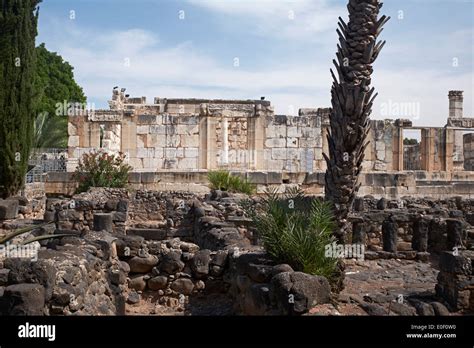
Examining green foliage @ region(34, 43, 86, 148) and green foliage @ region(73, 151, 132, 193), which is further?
green foliage @ region(34, 43, 86, 148)

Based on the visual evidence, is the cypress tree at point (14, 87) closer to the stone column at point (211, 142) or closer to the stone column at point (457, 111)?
the stone column at point (211, 142)

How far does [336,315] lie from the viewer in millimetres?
4789

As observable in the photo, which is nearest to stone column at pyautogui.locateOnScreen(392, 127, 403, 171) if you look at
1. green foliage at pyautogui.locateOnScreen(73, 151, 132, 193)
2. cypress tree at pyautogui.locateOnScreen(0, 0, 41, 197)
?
green foliage at pyautogui.locateOnScreen(73, 151, 132, 193)

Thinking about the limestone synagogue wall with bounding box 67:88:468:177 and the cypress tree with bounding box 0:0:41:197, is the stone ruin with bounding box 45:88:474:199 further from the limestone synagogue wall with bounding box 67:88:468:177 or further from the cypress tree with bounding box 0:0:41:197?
the cypress tree with bounding box 0:0:41:197

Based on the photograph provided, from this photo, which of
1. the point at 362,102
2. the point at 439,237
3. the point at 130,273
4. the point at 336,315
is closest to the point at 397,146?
the point at 439,237

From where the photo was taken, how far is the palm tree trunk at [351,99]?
9.00m

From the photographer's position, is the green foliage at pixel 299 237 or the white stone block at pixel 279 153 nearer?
the green foliage at pixel 299 237

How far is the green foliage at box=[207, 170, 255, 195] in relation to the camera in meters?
16.4

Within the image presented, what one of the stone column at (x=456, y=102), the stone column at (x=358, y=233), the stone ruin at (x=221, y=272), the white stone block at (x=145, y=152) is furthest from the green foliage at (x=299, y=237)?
the stone column at (x=456, y=102)

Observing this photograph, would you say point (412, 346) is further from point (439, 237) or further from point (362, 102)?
point (439, 237)

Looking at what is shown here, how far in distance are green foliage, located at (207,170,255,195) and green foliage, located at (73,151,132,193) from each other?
2882mm

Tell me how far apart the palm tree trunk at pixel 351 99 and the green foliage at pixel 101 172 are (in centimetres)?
936

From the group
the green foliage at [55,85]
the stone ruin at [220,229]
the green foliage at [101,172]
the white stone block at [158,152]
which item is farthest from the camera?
the green foliage at [55,85]

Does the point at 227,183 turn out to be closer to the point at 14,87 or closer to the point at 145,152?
the point at 145,152
